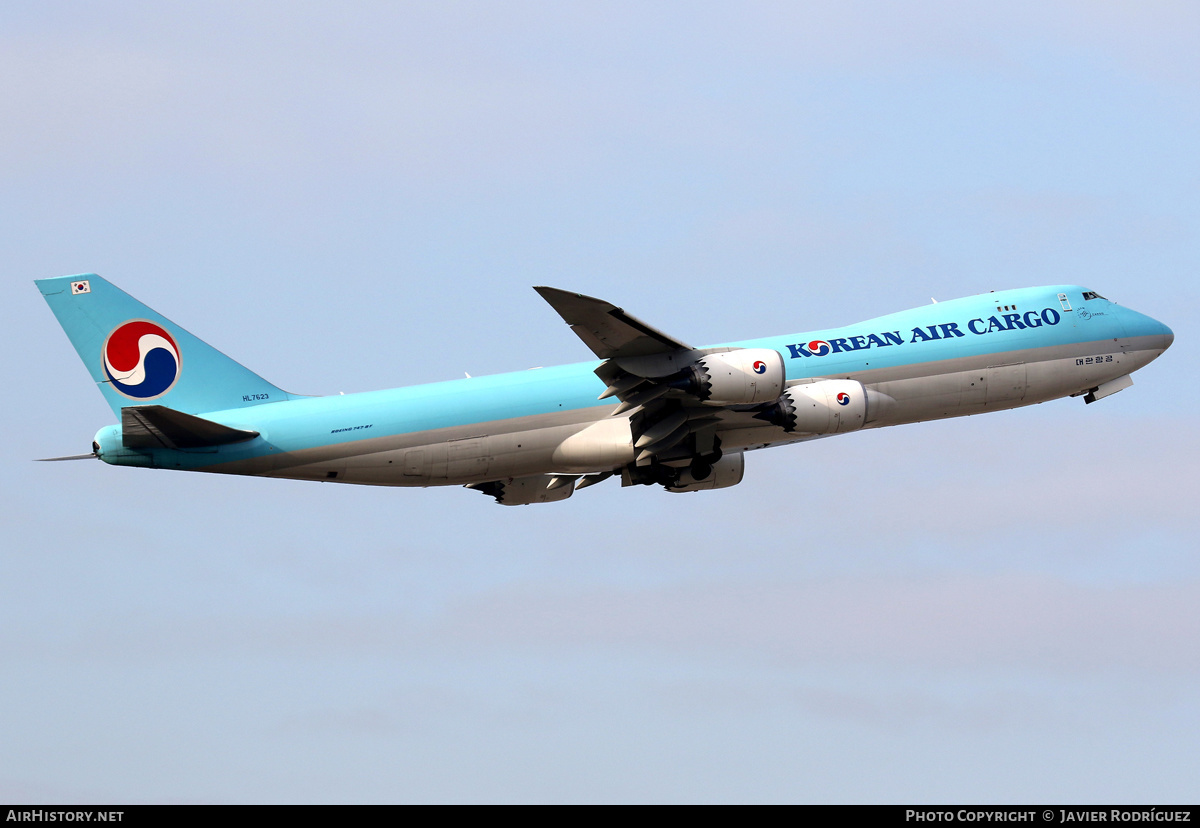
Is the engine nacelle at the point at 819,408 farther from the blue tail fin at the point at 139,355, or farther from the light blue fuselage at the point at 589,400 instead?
the blue tail fin at the point at 139,355

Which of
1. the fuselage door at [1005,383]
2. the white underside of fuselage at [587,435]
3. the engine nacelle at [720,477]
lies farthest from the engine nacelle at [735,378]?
the fuselage door at [1005,383]

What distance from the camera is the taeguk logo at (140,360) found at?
4316cm

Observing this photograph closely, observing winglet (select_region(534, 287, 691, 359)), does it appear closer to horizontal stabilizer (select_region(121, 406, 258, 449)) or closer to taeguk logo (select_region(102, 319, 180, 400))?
horizontal stabilizer (select_region(121, 406, 258, 449))

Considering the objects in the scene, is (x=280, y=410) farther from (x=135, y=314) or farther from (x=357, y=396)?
(x=135, y=314)

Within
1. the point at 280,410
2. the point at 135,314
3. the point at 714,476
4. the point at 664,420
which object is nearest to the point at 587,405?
the point at 664,420

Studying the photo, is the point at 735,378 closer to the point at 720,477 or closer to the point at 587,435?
the point at 587,435

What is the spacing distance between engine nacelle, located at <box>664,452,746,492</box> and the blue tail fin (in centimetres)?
1267

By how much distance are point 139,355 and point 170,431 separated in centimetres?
341

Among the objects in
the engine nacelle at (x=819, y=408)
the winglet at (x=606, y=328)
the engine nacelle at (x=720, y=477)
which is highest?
the winglet at (x=606, y=328)

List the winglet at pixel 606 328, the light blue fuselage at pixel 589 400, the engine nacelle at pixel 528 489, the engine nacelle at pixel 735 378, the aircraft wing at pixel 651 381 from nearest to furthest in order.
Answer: the winglet at pixel 606 328 < the aircraft wing at pixel 651 381 < the engine nacelle at pixel 735 378 < the light blue fuselage at pixel 589 400 < the engine nacelle at pixel 528 489

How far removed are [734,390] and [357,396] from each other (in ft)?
36.2

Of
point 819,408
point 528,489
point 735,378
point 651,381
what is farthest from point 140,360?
point 819,408

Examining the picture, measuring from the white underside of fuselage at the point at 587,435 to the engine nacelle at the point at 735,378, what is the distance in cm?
239

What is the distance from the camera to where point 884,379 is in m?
45.6
